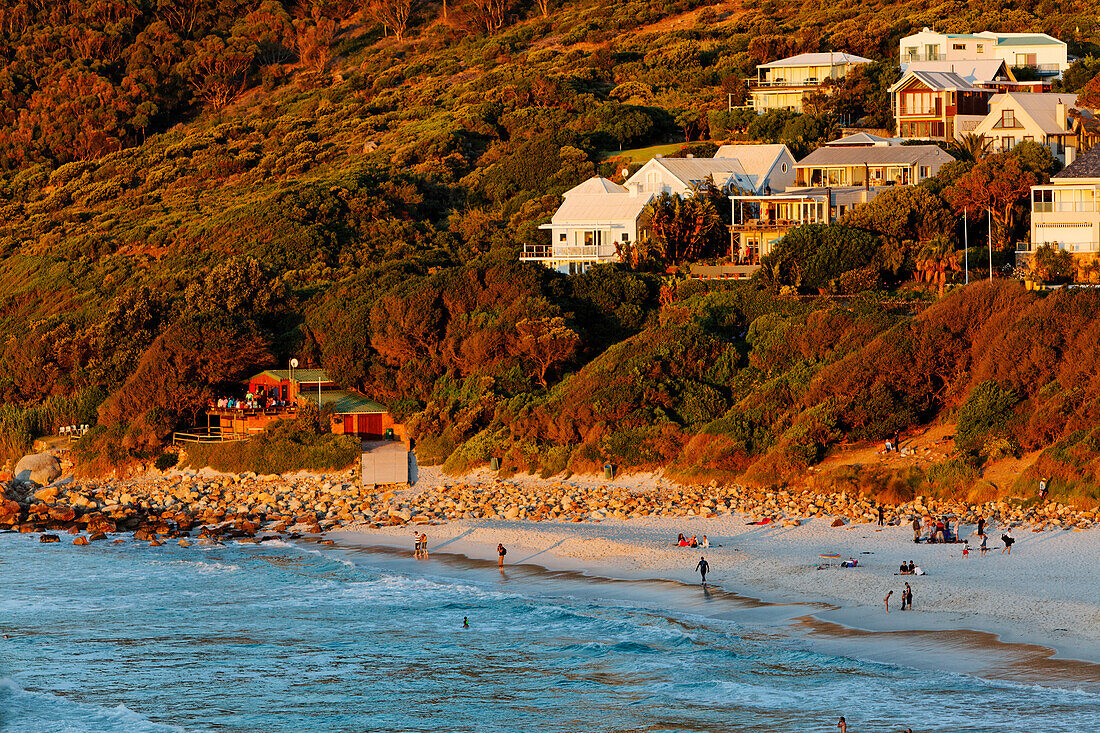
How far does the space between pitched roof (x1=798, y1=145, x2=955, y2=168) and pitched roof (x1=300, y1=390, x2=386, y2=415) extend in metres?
28.6

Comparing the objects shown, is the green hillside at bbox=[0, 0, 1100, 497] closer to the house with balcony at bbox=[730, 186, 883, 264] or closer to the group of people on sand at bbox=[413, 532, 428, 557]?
the house with balcony at bbox=[730, 186, 883, 264]

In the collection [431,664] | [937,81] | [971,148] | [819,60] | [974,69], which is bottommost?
[431,664]

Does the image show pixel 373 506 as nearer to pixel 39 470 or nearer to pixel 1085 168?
pixel 39 470

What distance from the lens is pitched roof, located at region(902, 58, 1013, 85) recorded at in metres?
83.8

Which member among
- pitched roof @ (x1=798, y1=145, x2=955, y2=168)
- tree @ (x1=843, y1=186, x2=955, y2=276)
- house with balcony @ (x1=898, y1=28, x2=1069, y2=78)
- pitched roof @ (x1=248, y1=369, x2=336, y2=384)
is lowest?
pitched roof @ (x1=248, y1=369, x2=336, y2=384)

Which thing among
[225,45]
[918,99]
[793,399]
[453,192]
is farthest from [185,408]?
[225,45]

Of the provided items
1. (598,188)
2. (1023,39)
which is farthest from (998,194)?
(1023,39)

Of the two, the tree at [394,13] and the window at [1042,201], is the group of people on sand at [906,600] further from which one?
the tree at [394,13]

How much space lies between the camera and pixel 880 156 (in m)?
69.4

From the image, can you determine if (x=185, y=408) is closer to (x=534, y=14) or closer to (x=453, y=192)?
(x=453, y=192)

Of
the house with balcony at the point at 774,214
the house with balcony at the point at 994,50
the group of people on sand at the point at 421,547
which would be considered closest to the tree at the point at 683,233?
the house with balcony at the point at 774,214

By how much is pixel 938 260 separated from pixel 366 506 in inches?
1036

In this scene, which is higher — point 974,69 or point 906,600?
point 974,69

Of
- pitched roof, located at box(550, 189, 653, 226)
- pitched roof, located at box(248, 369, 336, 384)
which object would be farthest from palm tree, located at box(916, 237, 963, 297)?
pitched roof, located at box(248, 369, 336, 384)
